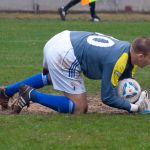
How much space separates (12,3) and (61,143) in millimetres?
24903

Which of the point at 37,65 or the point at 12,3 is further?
the point at 12,3

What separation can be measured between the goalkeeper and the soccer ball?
0.22 ft

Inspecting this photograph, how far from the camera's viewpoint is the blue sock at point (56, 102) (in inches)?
350

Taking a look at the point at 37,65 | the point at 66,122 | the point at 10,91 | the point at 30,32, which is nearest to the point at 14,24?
the point at 30,32

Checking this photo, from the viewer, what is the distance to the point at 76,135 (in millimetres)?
7586

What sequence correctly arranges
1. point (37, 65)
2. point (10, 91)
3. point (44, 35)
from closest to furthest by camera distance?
point (10, 91), point (37, 65), point (44, 35)

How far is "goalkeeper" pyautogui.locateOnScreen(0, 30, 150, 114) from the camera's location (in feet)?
27.8

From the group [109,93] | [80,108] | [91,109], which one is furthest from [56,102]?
[91,109]

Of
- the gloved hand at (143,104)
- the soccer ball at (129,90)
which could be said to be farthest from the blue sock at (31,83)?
→ the gloved hand at (143,104)

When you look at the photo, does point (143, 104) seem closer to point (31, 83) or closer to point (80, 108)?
point (80, 108)

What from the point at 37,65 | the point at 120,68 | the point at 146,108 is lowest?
the point at 37,65

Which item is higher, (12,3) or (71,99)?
(71,99)

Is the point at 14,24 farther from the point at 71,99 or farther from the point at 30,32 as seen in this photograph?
the point at 71,99

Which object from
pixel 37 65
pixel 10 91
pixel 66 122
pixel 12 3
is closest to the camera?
pixel 66 122
